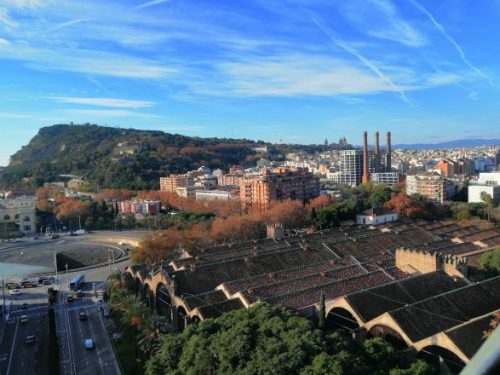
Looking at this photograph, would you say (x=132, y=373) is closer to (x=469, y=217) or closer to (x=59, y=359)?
(x=59, y=359)

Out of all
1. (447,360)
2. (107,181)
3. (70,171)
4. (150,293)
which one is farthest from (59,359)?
(70,171)

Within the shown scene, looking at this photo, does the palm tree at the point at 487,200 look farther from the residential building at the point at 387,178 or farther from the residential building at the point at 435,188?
the residential building at the point at 387,178

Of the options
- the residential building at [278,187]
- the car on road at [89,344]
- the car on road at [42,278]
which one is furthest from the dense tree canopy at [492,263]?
the residential building at [278,187]

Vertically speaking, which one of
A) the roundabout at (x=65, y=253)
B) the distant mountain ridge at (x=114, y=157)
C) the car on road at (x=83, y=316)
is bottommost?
the roundabout at (x=65, y=253)

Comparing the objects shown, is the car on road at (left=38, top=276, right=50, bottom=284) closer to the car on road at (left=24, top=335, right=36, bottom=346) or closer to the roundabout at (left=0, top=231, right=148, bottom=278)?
the roundabout at (left=0, top=231, right=148, bottom=278)

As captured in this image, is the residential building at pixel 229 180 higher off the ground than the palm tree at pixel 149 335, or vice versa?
the residential building at pixel 229 180

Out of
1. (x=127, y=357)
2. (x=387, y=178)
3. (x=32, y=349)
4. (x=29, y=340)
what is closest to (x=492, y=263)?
(x=127, y=357)

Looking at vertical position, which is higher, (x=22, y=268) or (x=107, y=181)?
(x=107, y=181)
